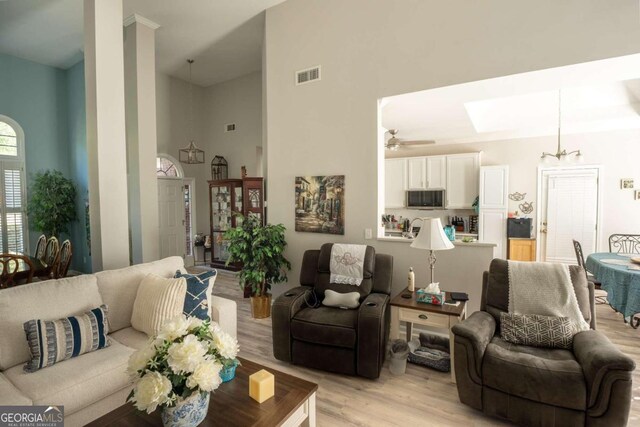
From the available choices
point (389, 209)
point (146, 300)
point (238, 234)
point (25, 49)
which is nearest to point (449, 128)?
point (389, 209)

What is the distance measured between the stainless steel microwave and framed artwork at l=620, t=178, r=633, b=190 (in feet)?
9.75

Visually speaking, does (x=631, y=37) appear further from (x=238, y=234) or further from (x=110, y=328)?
(x=110, y=328)

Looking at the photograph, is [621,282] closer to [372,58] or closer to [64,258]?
[372,58]

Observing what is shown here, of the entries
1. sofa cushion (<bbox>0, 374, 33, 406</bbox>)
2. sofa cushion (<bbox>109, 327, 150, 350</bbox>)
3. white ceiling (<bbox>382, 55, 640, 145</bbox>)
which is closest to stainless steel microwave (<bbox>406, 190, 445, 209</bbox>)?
white ceiling (<bbox>382, 55, 640, 145</bbox>)

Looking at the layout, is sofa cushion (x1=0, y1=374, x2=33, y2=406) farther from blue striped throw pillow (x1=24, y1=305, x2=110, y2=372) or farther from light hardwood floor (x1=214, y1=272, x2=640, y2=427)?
light hardwood floor (x1=214, y1=272, x2=640, y2=427)

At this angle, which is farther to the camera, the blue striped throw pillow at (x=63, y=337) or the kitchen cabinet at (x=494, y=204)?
the kitchen cabinet at (x=494, y=204)

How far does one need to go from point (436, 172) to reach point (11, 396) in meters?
6.89

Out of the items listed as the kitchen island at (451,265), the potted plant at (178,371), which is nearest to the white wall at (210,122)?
the kitchen island at (451,265)

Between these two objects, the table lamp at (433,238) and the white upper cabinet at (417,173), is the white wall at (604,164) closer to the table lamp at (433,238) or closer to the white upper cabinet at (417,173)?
the white upper cabinet at (417,173)

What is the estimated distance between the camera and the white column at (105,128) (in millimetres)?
3125

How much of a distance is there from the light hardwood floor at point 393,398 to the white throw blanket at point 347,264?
2.83ft

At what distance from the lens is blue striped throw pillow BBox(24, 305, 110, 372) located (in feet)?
6.23

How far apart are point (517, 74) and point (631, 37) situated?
786 mm

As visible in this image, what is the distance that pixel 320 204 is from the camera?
4.02 meters
